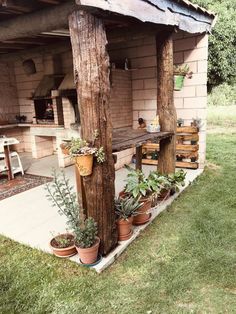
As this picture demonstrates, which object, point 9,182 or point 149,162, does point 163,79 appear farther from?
point 9,182

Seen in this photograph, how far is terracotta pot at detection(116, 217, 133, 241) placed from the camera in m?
2.62

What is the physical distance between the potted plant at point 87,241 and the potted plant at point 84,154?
1.44 feet

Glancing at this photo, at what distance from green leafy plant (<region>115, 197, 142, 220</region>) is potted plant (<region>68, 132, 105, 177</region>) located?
0.65 metres

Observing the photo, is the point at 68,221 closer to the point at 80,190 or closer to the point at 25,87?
the point at 80,190

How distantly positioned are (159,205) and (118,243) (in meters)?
1.03

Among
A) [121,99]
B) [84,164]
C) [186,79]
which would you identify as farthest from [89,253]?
[186,79]

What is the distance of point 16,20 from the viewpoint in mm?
2594

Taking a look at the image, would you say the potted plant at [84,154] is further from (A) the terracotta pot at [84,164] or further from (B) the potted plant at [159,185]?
(B) the potted plant at [159,185]

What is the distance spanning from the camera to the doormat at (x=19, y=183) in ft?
13.5

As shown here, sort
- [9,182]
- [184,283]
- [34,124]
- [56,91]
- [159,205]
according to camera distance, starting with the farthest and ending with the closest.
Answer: [34,124] → [56,91] → [9,182] → [159,205] → [184,283]

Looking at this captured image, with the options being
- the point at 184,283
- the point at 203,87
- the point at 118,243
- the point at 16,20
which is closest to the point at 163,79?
the point at 203,87

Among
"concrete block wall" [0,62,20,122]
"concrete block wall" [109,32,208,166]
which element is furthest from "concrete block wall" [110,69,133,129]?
"concrete block wall" [0,62,20,122]

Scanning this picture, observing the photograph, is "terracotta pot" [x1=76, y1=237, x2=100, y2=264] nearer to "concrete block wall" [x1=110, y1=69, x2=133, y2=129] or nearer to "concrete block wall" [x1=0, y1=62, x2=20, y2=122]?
"concrete block wall" [x1=110, y1=69, x2=133, y2=129]

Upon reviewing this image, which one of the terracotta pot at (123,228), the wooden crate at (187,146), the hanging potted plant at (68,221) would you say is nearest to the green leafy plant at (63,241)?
the hanging potted plant at (68,221)
